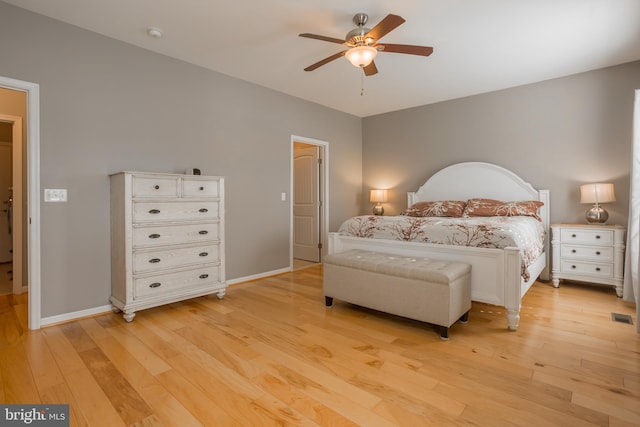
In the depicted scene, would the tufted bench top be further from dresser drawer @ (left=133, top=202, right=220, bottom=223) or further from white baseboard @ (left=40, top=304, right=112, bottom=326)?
white baseboard @ (left=40, top=304, right=112, bottom=326)

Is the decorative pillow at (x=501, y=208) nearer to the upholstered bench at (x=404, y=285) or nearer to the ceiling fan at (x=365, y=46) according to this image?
the upholstered bench at (x=404, y=285)

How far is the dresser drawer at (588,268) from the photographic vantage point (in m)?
3.41

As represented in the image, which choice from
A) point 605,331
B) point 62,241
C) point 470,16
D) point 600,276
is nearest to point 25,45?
point 62,241

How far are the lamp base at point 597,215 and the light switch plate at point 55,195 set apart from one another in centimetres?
539

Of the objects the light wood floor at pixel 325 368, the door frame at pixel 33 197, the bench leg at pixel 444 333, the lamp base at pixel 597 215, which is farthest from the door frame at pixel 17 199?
the lamp base at pixel 597 215

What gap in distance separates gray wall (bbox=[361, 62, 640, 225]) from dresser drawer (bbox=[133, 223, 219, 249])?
3.37 meters

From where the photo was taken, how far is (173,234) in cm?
295

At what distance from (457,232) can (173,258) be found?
260 cm

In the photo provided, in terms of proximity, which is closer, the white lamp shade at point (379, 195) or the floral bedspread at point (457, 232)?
the floral bedspread at point (457, 232)

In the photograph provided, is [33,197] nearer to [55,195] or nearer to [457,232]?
[55,195]

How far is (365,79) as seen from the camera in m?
3.98

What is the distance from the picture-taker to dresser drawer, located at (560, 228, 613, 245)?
3395 mm

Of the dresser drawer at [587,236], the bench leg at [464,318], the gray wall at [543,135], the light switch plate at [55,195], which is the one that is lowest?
the bench leg at [464,318]

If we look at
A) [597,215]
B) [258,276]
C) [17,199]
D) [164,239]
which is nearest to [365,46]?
[164,239]
